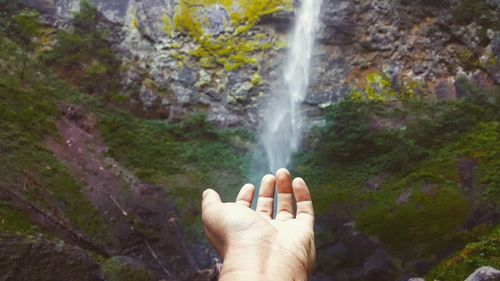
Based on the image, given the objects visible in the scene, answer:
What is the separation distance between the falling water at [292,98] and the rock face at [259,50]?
0.32m

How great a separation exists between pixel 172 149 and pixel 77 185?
396 centimetres

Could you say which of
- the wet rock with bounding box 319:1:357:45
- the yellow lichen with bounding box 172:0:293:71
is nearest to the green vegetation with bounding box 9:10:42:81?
the yellow lichen with bounding box 172:0:293:71

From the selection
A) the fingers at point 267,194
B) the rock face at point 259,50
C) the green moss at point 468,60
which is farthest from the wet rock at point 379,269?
the green moss at point 468,60

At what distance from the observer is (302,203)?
2.57m

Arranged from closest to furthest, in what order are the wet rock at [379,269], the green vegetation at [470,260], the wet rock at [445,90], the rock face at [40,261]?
the rock face at [40,261] < the green vegetation at [470,260] < the wet rock at [379,269] < the wet rock at [445,90]

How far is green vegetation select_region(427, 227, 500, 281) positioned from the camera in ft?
24.6

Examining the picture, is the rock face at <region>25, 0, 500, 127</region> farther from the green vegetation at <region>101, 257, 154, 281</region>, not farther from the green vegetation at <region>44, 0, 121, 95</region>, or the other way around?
the green vegetation at <region>101, 257, 154, 281</region>

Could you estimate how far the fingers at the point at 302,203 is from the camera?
2.47 m

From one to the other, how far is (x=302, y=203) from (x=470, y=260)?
242 inches

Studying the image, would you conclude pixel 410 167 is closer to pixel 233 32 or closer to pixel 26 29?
pixel 233 32

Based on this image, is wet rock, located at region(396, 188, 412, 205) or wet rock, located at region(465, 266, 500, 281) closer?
wet rock, located at region(465, 266, 500, 281)

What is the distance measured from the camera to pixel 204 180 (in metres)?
14.1

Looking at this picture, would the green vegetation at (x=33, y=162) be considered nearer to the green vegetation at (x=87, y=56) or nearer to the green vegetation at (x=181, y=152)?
the green vegetation at (x=87, y=56)

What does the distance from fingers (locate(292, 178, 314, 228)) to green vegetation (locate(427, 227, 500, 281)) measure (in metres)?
5.77
